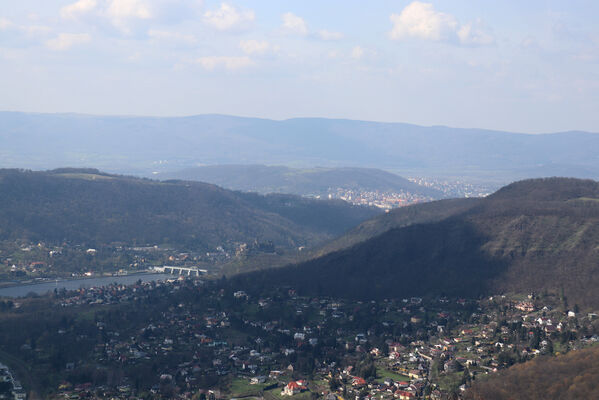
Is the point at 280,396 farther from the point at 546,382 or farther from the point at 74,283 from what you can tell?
the point at 74,283

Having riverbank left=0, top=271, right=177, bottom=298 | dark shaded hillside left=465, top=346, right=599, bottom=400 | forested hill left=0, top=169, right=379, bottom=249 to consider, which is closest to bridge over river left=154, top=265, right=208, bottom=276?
riverbank left=0, top=271, right=177, bottom=298

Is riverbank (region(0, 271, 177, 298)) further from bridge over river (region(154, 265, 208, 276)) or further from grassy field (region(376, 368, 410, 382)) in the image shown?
grassy field (region(376, 368, 410, 382))

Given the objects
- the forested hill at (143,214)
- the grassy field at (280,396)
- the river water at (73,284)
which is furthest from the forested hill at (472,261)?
the forested hill at (143,214)

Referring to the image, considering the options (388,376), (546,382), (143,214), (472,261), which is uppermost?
(472,261)

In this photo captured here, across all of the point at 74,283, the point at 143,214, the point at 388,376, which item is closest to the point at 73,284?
the point at 74,283

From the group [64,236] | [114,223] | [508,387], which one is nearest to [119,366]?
[508,387]

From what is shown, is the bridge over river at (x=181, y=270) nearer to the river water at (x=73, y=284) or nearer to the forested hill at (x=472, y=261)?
the river water at (x=73, y=284)

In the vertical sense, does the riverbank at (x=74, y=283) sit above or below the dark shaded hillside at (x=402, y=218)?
below
